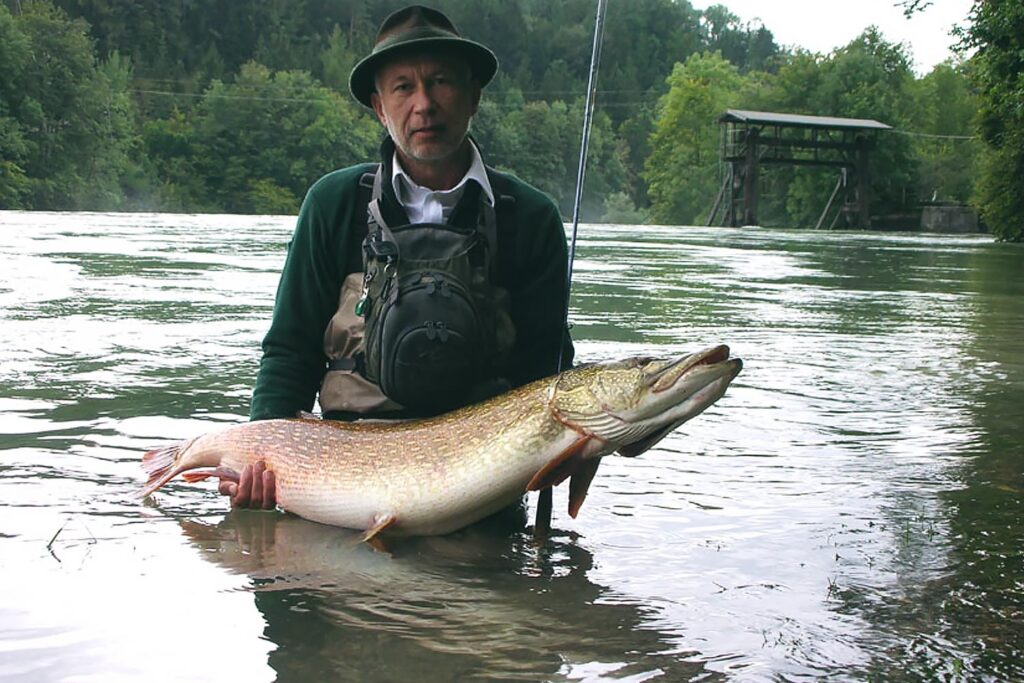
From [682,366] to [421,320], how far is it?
90 centimetres

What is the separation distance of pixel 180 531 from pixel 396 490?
3.06 feet

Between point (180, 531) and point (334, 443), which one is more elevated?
point (334, 443)

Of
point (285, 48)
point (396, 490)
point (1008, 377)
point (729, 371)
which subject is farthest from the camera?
point (285, 48)

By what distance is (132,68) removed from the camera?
125750 millimetres

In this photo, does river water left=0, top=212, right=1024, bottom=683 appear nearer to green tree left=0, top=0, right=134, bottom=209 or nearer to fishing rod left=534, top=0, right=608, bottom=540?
fishing rod left=534, top=0, right=608, bottom=540

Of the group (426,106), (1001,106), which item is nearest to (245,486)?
(426,106)

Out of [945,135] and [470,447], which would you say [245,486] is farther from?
[945,135]

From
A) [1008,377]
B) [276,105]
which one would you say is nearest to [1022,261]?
[1008,377]

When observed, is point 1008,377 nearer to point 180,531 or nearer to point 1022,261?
point 180,531

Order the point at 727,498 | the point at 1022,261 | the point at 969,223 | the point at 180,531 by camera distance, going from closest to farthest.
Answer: the point at 180,531, the point at 727,498, the point at 1022,261, the point at 969,223

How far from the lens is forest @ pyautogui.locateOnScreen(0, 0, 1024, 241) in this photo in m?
79.2

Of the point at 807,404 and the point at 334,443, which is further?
the point at 807,404

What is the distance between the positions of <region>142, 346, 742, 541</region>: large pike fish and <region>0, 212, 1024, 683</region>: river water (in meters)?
0.17

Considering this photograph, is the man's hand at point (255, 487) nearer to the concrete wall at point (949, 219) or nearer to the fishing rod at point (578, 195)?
the fishing rod at point (578, 195)
